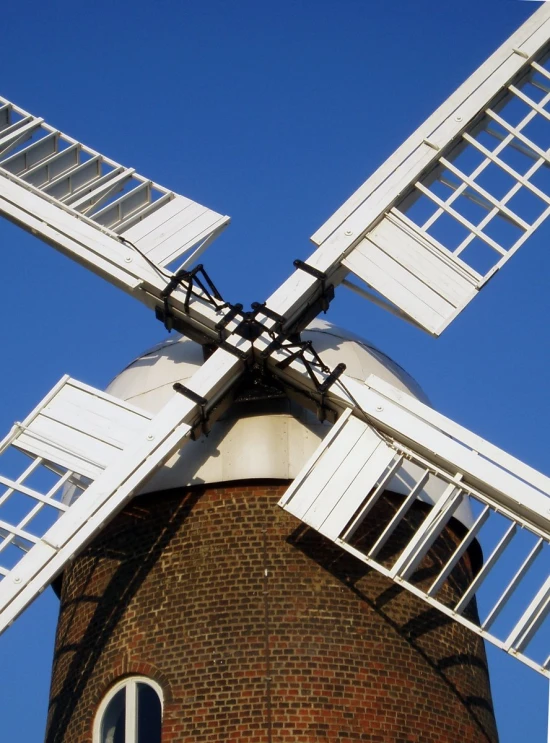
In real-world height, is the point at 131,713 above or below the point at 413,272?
below

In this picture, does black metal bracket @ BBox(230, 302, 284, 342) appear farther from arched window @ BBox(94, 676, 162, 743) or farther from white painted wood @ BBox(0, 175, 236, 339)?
arched window @ BBox(94, 676, 162, 743)

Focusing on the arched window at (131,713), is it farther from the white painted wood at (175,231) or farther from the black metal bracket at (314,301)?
the white painted wood at (175,231)

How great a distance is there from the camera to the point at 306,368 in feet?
43.6

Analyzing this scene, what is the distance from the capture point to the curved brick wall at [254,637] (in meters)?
12.2

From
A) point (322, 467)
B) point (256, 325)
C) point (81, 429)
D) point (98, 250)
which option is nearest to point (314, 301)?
point (256, 325)

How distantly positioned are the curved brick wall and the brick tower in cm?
1

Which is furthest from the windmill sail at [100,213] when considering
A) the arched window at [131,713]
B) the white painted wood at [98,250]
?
the arched window at [131,713]

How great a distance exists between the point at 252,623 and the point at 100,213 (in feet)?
16.0

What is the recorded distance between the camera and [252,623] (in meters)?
12.5

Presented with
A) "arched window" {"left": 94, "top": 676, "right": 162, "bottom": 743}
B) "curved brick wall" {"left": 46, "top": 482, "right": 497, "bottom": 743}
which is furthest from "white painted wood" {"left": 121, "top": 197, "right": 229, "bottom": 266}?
"arched window" {"left": 94, "top": 676, "right": 162, "bottom": 743}

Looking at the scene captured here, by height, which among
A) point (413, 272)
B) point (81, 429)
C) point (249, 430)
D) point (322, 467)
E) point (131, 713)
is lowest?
point (131, 713)

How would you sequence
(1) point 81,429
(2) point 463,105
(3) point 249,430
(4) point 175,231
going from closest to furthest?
(1) point 81,429 < (3) point 249,430 < (4) point 175,231 < (2) point 463,105

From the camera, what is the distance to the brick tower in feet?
40.1

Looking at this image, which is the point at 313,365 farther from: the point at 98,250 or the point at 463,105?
the point at 463,105
